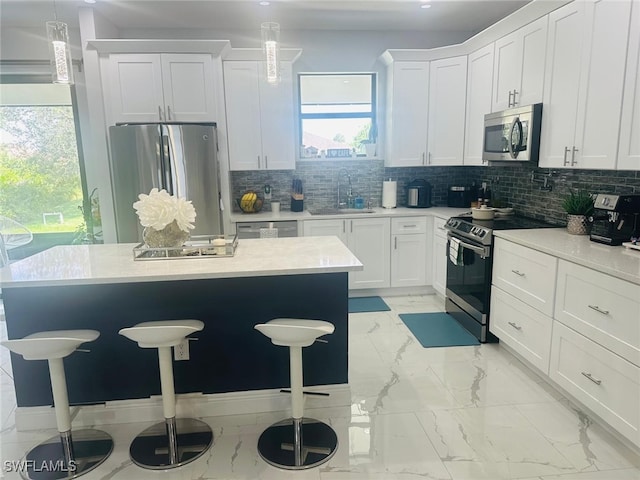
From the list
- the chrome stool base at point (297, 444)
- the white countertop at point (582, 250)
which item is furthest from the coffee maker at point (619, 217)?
the chrome stool base at point (297, 444)

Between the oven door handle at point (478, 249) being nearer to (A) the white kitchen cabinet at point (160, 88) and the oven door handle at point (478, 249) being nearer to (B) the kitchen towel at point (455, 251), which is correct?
(B) the kitchen towel at point (455, 251)

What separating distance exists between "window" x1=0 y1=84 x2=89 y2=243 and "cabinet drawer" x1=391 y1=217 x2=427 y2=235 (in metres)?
3.41

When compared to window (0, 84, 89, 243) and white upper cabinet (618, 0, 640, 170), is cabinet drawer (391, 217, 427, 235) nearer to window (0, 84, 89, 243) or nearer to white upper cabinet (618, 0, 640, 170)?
white upper cabinet (618, 0, 640, 170)

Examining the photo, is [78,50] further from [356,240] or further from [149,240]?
[356,240]

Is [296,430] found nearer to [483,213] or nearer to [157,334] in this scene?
[157,334]

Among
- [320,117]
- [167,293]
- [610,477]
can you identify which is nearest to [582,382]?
[610,477]

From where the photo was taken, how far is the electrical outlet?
2.45m

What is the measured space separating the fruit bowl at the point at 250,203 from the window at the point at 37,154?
177cm

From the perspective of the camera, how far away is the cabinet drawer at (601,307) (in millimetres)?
2029

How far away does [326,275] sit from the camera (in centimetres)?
247

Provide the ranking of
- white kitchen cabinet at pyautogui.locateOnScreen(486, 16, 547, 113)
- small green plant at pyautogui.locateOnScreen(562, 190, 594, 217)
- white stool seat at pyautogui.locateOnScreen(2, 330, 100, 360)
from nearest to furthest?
white stool seat at pyautogui.locateOnScreen(2, 330, 100, 360), small green plant at pyautogui.locateOnScreen(562, 190, 594, 217), white kitchen cabinet at pyautogui.locateOnScreen(486, 16, 547, 113)

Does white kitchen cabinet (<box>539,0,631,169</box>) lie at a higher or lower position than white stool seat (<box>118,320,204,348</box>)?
higher

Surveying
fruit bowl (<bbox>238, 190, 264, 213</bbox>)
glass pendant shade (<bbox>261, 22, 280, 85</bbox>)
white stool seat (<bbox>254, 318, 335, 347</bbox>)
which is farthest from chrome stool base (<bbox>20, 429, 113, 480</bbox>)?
fruit bowl (<bbox>238, 190, 264, 213</bbox>)

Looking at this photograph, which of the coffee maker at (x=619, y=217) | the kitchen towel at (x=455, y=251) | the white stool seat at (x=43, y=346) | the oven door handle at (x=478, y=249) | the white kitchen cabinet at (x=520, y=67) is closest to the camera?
the white stool seat at (x=43, y=346)
